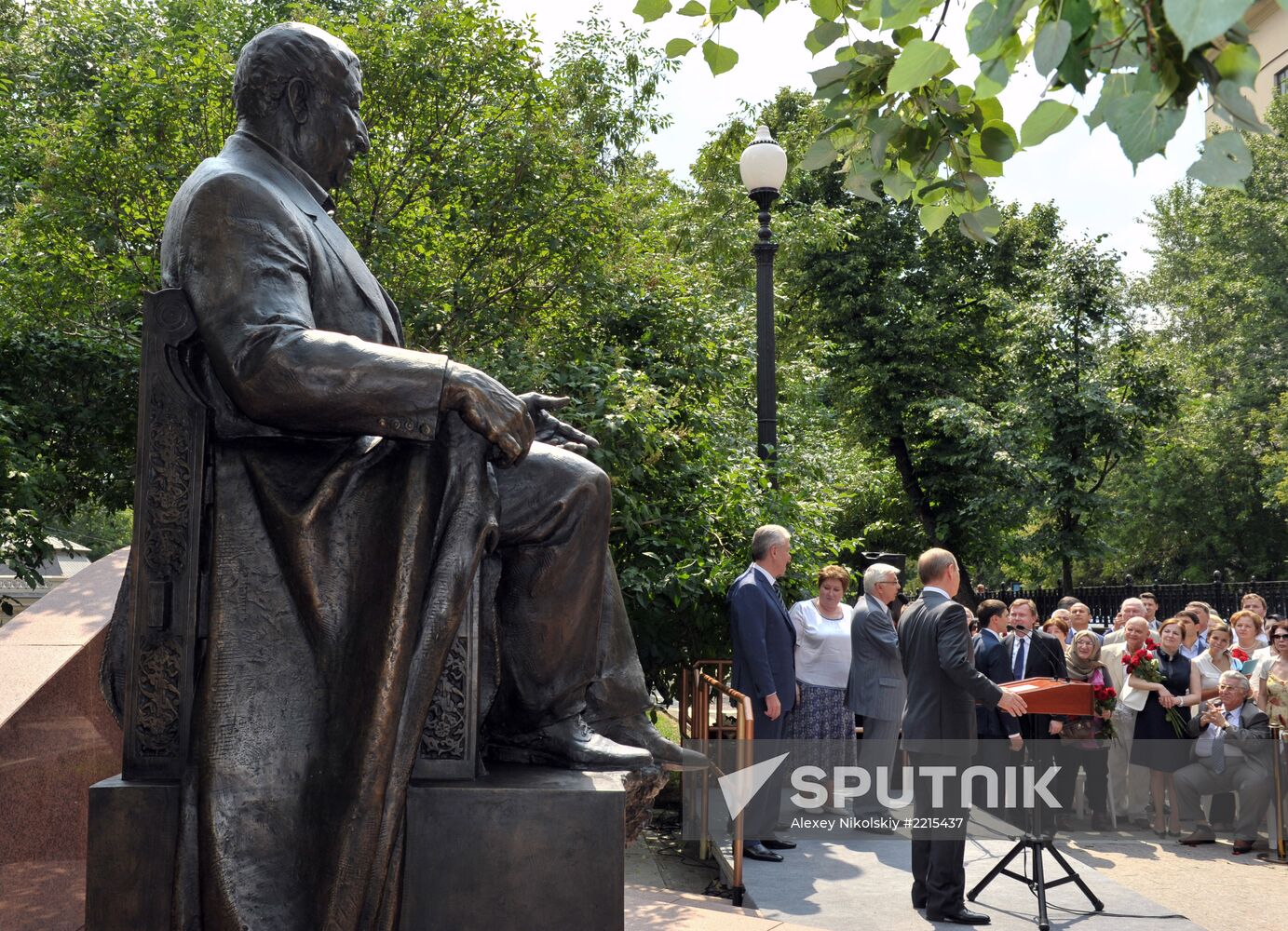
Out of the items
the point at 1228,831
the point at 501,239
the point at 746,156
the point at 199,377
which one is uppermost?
the point at 746,156

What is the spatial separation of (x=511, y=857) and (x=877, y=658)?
300 inches

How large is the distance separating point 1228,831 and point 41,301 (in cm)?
1102

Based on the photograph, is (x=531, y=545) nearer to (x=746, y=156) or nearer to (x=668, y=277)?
(x=746, y=156)

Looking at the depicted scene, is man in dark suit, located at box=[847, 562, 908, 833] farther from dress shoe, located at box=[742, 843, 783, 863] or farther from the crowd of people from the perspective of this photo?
dress shoe, located at box=[742, 843, 783, 863]

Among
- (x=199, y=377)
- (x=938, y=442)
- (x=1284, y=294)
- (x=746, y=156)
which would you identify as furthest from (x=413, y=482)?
(x=1284, y=294)

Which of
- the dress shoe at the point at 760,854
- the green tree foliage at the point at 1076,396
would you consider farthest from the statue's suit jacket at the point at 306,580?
the green tree foliage at the point at 1076,396

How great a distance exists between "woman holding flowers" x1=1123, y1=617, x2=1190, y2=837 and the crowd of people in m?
0.01

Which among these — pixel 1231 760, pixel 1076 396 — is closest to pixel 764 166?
pixel 1231 760

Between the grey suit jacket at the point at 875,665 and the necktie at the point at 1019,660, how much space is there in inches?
64.6

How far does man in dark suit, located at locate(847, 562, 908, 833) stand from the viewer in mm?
9781

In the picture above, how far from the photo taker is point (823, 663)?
32.9 feet

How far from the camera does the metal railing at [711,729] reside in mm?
7273

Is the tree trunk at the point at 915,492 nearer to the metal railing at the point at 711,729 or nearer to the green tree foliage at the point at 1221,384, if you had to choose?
the green tree foliage at the point at 1221,384

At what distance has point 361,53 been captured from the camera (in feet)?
30.2
